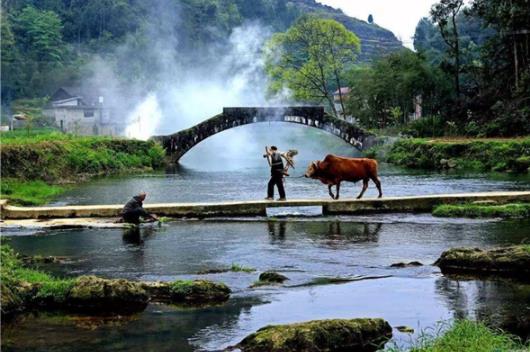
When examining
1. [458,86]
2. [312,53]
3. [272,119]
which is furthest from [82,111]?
[458,86]

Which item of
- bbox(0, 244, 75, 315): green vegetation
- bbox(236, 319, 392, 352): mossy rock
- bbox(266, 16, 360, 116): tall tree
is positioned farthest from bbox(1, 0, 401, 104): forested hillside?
bbox(236, 319, 392, 352): mossy rock

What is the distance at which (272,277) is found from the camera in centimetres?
1727

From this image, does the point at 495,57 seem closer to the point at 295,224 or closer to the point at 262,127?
the point at 295,224

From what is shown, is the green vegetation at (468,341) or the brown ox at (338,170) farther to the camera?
the brown ox at (338,170)

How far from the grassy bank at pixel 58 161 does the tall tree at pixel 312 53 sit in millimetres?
29271

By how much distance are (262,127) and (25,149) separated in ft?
300

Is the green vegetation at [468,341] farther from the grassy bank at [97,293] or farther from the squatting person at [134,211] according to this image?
the squatting person at [134,211]

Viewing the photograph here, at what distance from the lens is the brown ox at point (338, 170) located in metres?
28.7

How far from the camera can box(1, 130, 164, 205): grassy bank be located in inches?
1448

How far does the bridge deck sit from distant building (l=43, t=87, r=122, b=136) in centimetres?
7580

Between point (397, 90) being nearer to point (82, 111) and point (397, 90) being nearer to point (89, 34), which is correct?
point (82, 111)

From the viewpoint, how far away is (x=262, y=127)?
132000mm

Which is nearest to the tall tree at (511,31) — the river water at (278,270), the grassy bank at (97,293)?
the river water at (278,270)

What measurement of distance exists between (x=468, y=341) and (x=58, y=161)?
117ft
